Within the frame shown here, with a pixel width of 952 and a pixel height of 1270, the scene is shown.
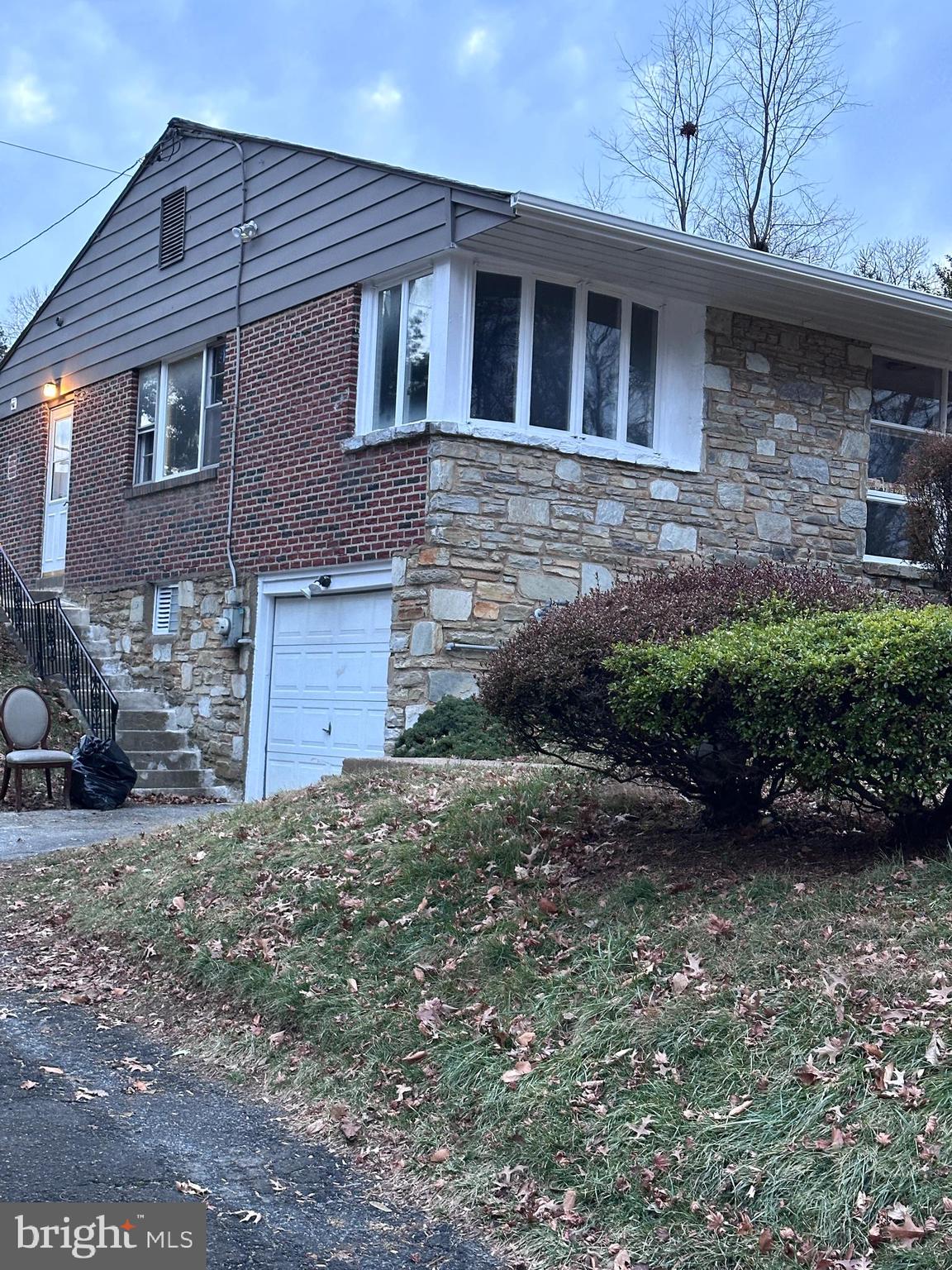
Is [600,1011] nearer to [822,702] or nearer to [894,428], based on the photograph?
[822,702]

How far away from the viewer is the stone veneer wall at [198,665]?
13641mm

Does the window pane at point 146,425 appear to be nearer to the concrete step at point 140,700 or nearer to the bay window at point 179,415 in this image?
the bay window at point 179,415

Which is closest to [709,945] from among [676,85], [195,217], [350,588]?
[350,588]

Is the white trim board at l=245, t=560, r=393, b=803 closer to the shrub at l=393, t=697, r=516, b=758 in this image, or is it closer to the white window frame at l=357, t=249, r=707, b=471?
the white window frame at l=357, t=249, r=707, b=471

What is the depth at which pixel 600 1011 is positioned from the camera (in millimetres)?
4992

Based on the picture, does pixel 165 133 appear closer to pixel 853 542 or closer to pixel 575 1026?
pixel 853 542

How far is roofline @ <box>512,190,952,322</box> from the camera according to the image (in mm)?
10328

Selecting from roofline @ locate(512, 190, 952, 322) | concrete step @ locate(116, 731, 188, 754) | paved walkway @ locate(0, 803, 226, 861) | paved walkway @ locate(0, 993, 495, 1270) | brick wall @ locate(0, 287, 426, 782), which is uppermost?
roofline @ locate(512, 190, 952, 322)

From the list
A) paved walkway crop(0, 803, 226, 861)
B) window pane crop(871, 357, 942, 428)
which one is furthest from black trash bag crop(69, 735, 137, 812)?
window pane crop(871, 357, 942, 428)

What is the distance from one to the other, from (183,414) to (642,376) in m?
5.71

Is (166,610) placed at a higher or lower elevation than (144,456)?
lower

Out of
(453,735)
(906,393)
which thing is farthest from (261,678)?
(906,393)

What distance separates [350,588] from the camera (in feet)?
39.9

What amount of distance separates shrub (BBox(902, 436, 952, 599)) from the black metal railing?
7876 mm
